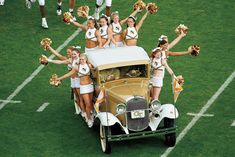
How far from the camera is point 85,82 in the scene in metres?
20.5

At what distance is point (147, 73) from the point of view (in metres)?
20.3

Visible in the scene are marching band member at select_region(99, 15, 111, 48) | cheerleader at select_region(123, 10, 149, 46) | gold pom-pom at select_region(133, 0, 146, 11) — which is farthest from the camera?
gold pom-pom at select_region(133, 0, 146, 11)

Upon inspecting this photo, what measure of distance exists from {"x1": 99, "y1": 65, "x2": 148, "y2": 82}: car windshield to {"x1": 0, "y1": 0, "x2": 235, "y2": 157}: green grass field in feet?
5.00

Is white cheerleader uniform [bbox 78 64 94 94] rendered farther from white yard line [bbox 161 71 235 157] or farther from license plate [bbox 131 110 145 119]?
white yard line [bbox 161 71 235 157]

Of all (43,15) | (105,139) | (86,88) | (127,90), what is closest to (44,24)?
(43,15)

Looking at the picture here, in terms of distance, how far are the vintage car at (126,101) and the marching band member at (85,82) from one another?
0.15 m

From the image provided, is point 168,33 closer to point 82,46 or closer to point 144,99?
point 82,46

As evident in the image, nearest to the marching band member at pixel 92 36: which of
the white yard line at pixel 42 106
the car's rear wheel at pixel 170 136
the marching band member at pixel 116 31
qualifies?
the marching band member at pixel 116 31

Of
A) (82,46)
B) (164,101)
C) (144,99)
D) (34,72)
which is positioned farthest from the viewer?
A: (82,46)

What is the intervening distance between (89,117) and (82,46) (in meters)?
5.66

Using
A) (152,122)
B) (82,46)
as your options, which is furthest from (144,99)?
(82,46)

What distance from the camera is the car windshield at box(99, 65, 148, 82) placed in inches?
795

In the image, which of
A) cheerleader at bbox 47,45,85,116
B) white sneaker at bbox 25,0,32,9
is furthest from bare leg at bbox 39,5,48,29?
cheerleader at bbox 47,45,85,116

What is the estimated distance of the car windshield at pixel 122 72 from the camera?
2020cm
